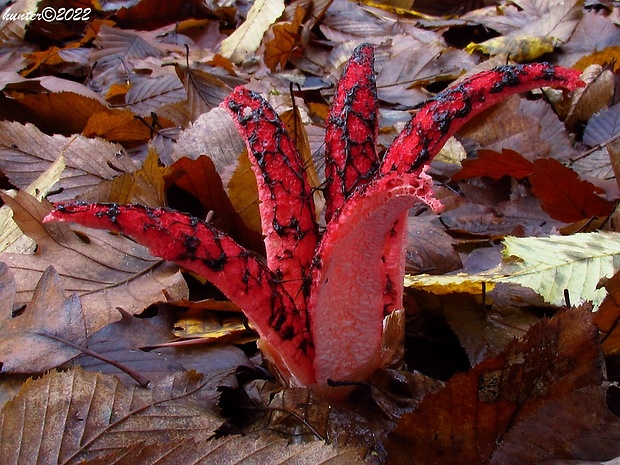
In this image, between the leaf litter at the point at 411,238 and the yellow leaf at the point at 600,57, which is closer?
the leaf litter at the point at 411,238

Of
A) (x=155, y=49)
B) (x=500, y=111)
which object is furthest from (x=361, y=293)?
(x=155, y=49)

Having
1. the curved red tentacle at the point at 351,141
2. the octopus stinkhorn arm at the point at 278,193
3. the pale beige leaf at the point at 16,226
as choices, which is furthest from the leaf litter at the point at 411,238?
the curved red tentacle at the point at 351,141

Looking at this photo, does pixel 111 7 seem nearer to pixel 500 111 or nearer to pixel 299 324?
pixel 500 111

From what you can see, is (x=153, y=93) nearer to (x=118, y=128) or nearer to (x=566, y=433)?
(x=118, y=128)

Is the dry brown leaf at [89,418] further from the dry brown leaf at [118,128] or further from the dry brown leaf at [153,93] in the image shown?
the dry brown leaf at [153,93]

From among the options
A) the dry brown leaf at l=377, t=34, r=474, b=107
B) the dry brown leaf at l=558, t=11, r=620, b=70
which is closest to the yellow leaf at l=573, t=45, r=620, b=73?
the dry brown leaf at l=558, t=11, r=620, b=70

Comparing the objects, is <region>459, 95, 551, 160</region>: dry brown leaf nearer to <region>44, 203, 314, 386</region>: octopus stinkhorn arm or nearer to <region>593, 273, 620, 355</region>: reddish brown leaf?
<region>593, 273, 620, 355</region>: reddish brown leaf

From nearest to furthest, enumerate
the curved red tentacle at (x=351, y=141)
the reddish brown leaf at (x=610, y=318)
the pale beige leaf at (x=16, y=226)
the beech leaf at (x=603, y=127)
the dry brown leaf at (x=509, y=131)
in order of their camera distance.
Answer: the reddish brown leaf at (x=610, y=318)
the curved red tentacle at (x=351, y=141)
the pale beige leaf at (x=16, y=226)
the dry brown leaf at (x=509, y=131)
the beech leaf at (x=603, y=127)
